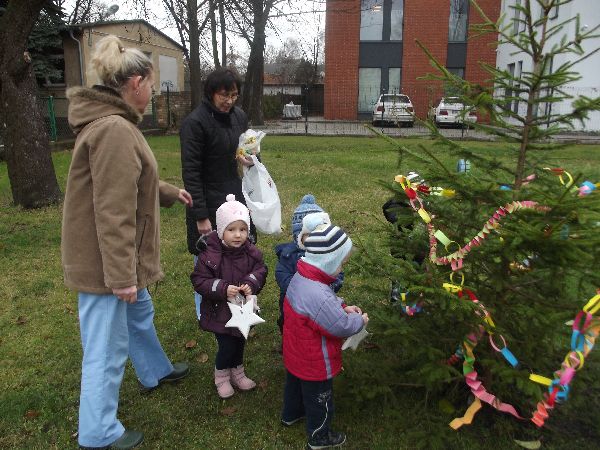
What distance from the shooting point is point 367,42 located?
29.8 metres

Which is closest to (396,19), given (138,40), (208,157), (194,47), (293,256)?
(138,40)

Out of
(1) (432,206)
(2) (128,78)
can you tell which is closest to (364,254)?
(1) (432,206)

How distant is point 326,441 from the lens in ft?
9.87

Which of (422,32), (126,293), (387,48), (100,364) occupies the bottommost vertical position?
(100,364)

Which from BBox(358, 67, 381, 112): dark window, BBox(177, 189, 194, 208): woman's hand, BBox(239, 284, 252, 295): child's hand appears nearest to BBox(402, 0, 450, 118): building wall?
BBox(358, 67, 381, 112): dark window

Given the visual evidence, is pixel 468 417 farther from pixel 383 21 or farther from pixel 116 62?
pixel 383 21

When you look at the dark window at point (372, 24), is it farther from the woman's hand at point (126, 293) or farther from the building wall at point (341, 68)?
the woman's hand at point (126, 293)

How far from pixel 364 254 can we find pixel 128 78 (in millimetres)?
1637

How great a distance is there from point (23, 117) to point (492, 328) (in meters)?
8.23

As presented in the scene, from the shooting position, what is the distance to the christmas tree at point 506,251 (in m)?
2.50

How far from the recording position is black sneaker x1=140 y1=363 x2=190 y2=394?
360 cm

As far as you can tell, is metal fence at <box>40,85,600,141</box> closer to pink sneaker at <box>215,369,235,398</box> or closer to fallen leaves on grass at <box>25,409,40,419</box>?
pink sneaker at <box>215,369,235,398</box>

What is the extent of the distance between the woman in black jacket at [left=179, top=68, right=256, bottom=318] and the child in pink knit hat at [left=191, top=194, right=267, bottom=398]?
0.37 metres

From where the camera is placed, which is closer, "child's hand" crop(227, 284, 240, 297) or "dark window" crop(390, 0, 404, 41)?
"child's hand" crop(227, 284, 240, 297)
